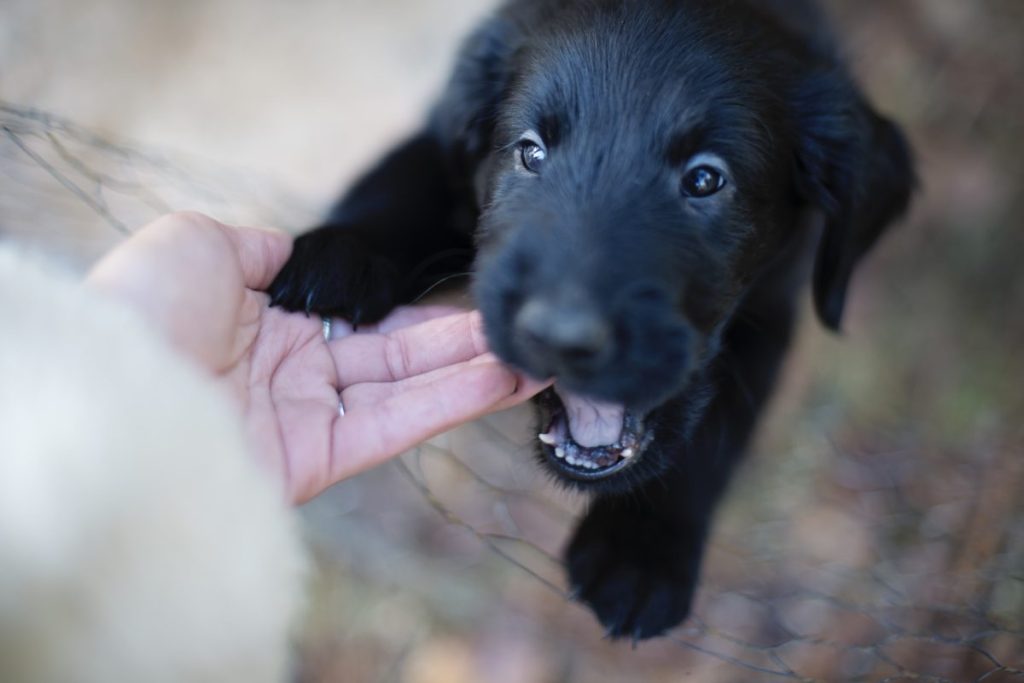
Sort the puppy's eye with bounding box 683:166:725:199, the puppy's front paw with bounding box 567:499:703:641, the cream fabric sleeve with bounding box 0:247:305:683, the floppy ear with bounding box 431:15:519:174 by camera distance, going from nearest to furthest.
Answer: the cream fabric sleeve with bounding box 0:247:305:683 → the puppy's eye with bounding box 683:166:725:199 → the puppy's front paw with bounding box 567:499:703:641 → the floppy ear with bounding box 431:15:519:174

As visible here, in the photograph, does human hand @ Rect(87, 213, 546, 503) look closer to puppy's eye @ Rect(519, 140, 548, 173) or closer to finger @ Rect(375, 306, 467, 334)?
finger @ Rect(375, 306, 467, 334)

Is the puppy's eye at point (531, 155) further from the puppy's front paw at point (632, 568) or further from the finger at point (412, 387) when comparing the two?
the puppy's front paw at point (632, 568)

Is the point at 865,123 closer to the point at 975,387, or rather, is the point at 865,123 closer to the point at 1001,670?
the point at 1001,670

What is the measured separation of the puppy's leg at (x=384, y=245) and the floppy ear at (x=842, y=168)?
622 millimetres

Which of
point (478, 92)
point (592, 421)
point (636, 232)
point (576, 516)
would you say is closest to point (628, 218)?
point (636, 232)

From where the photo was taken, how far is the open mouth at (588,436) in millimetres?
1332

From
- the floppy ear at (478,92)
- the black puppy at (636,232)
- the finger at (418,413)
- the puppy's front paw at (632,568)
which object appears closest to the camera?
the black puppy at (636,232)

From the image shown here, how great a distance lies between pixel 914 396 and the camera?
8.84ft

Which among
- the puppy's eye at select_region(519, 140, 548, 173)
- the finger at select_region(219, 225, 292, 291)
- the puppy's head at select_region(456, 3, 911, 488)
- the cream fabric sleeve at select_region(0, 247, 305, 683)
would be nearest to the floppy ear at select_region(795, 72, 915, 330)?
the puppy's head at select_region(456, 3, 911, 488)

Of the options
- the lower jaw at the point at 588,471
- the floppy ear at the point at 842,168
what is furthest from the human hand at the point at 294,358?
→ the floppy ear at the point at 842,168

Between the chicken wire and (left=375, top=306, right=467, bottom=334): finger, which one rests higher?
(left=375, top=306, right=467, bottom=334): finger

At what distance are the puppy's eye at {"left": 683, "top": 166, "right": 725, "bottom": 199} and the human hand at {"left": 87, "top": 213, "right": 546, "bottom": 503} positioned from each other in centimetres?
38

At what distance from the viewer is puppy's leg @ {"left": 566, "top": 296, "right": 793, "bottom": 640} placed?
148 cm

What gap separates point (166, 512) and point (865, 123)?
131 centimetres
